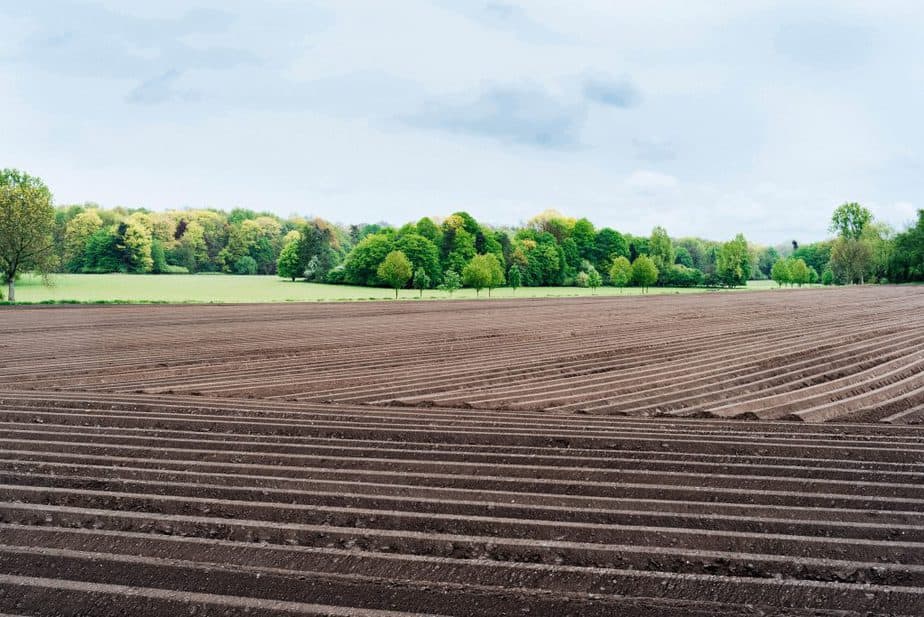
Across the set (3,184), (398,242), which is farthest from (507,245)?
(3,184)

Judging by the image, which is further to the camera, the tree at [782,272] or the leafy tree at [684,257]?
the leafy tree at [684,257]

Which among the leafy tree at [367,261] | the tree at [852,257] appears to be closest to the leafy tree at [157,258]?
the leafy tree at [367,261]

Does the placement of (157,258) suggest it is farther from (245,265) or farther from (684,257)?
(684,257)

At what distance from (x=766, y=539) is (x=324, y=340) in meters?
15.8

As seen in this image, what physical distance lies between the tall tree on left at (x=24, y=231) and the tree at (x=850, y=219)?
277 feet

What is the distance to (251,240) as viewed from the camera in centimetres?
8619

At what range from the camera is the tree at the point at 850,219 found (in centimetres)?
8250

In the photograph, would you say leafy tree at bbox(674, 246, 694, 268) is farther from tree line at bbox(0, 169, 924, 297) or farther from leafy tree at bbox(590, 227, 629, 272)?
leafy tree at bbox(590, 227, 629, 272)

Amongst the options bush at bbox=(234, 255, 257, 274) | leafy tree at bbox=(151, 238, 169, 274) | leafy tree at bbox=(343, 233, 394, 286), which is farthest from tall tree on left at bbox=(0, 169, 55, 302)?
bush at bbox=(234, 255, 257, 274)

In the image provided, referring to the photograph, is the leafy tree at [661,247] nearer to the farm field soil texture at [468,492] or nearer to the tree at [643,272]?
the tree at [643,272]

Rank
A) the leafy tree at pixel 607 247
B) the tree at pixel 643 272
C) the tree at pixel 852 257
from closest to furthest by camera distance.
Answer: the tree at pixel 643 272, the tree at pixel 852 257, the leafy tree at pixel 607 247

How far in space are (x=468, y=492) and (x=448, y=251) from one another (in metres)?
68.9

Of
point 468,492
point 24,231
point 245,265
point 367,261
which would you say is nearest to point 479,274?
point 367,261

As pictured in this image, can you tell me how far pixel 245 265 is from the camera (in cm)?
8362
